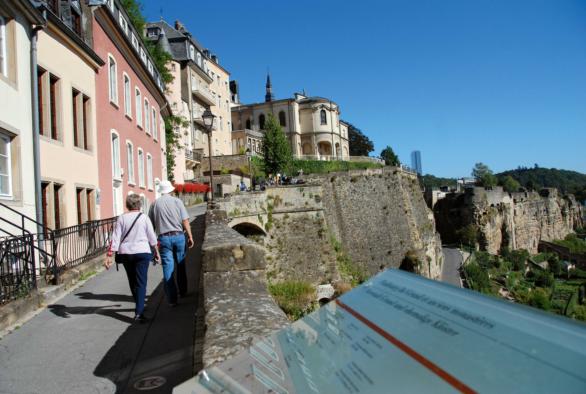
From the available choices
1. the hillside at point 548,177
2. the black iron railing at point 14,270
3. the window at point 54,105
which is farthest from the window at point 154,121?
the hillside at point 548,177

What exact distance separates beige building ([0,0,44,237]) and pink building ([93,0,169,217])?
4655 mm

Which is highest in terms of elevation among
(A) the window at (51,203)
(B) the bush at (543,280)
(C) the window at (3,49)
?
(C) the window at (3,49)

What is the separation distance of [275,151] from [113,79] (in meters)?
26.7

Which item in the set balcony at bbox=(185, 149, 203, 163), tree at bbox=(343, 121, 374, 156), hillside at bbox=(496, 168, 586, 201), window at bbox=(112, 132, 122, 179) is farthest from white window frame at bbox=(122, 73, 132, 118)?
hillside at bbox=(496, 168, 586, 201)

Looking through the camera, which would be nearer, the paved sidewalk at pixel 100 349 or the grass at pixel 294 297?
the paved sidewalk at pixel 100 349

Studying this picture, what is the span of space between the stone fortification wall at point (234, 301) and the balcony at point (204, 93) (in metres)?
41.5

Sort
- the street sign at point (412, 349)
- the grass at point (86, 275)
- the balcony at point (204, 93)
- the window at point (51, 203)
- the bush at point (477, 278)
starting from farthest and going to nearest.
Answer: the balcony at point (204, 93) → the bush at point (477, 278) → the window at point (51, 203) → the grass at point (86, 275) → the street sign at point (412, 349)

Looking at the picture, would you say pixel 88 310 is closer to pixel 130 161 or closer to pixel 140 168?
pixel 130 161

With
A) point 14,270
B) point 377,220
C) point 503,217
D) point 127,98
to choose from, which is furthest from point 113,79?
point 503,217

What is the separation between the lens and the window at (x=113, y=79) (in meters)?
16.5

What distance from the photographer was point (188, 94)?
4341 cm

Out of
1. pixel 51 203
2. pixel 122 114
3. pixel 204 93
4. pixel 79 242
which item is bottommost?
pixel 79 242

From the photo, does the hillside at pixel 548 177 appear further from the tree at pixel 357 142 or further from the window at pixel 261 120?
the window at pixel 261 120

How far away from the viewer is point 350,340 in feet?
6.69
